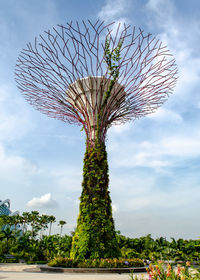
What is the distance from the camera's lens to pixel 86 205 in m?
9.96

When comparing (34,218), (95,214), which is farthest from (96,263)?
(34,218)

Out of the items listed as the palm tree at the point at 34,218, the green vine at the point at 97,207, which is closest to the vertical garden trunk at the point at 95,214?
the green vine at the point at 97,207

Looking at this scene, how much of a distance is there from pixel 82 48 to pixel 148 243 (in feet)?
51.6

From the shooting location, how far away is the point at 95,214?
9719 mm

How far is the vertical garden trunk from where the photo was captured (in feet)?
30.3

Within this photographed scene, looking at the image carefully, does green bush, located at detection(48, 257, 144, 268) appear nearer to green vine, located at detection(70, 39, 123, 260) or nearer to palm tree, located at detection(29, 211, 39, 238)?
green vine, located at detection(70, 39, 123, 260)

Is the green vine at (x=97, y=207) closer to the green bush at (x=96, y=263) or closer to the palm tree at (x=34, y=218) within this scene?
the green bush at (x=96, y=263)

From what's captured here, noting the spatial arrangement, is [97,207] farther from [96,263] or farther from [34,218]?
[34,218]

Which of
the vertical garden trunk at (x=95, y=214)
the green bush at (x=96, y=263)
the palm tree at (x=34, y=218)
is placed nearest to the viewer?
the green bush at (x=96, y=263)

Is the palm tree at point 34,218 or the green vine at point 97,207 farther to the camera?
the palm tree at point 34,218

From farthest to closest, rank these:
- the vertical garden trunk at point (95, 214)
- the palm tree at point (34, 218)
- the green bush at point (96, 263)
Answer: the palm tree at point (34, 218) < the vertical garden trunk at point (95, 214) < the green bush at point (96, 263)

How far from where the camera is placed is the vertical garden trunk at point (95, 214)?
30.3ft

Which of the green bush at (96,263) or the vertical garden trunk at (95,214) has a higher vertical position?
the vertical garden trunk at (95,214)

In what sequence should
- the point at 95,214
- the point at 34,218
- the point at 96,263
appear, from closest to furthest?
the point at 96,263 < the point at 95,214 < the point at 34,218
